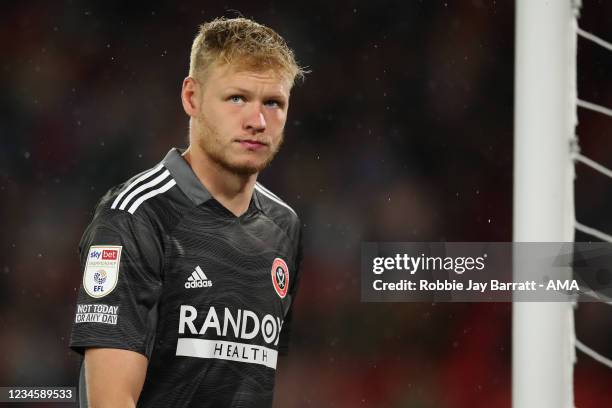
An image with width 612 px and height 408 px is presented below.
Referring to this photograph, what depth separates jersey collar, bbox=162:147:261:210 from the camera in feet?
6.45

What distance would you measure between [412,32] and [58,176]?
75.9 inches

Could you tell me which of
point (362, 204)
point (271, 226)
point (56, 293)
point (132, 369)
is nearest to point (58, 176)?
point (56, 293)

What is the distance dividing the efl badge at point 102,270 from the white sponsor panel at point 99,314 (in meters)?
0.02

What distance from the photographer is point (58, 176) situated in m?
4.56

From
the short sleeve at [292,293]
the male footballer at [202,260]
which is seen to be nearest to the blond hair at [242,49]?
the male footballer at [202,260]

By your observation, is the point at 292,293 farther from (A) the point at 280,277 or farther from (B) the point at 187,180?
(B) the point at 187,180

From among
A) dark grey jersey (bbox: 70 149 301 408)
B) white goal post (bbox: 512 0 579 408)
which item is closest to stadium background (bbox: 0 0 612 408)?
dark grey jersey (bbox: 70 149 301 408)

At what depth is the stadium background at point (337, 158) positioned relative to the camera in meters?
4.49

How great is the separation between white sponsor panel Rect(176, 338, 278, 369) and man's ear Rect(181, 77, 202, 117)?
1.62 feet

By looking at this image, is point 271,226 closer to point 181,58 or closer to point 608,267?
point 608,267

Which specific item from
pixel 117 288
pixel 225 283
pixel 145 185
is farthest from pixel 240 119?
pixel 117 288

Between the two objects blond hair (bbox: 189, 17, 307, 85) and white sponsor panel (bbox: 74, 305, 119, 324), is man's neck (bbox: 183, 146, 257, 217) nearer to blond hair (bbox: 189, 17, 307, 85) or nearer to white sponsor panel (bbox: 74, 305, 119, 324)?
blond hair (bbox: 189, 17, 307, 85)

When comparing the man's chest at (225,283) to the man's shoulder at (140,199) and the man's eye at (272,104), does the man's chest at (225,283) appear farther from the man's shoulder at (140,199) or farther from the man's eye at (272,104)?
the man's eye at (272,104)

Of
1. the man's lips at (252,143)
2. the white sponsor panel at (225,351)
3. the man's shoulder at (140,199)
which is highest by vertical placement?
the man's lips at (252,143)
